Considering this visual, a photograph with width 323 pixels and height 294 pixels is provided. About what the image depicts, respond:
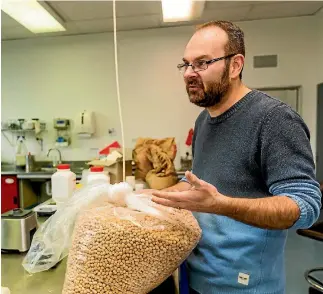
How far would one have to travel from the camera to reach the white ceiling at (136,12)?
3.62 m

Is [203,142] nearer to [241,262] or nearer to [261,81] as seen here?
[241,262]

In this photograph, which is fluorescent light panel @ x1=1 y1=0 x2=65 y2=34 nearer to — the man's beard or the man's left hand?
the man's beard

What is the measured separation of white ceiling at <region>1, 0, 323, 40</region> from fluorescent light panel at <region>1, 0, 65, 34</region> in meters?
0.12

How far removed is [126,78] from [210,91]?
375cm

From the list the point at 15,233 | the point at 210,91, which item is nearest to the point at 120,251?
the point at 210,91

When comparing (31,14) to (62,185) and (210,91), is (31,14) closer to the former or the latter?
(62,185)

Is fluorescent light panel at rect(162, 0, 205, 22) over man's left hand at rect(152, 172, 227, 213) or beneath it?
over

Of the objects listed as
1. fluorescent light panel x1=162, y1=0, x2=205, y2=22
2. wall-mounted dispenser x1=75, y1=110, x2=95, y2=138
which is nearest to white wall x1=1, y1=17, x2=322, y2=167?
wall-mounted dispenser x1=75, y1=110, x2=95, y2=138

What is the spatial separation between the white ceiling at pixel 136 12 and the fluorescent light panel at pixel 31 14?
119mm

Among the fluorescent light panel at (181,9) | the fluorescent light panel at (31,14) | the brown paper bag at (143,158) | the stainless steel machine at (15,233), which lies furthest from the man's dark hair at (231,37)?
the fluorescent light panel at (31,14)

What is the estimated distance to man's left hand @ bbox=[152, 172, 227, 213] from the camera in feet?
2.27

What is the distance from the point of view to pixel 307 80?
4.29 meters

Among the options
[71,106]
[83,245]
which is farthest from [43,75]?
[83,245]

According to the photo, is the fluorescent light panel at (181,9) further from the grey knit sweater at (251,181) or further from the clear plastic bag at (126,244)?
the clear plastic bag at (126,244)
